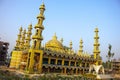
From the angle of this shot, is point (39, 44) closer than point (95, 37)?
Yes

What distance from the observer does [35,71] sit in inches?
1019

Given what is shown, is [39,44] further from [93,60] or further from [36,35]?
[93,60]

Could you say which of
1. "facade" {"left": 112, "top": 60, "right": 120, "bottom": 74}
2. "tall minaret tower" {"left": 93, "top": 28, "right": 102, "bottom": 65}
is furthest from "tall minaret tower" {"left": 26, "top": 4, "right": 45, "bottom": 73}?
"facade" {"left": 112, "top": 60, "right": 120, "bottom": 74}

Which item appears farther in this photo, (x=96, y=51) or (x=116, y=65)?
(x=116, y=65)

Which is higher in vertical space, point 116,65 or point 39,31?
point 39,31

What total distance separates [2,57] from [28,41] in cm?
1772

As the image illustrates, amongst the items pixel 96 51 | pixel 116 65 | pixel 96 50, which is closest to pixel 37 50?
pixel 96 51

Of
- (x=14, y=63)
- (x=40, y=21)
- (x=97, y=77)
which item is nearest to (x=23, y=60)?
(x=14, y=63)

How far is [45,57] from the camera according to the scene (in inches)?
1101

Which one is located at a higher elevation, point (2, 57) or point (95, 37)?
point (95, 37)

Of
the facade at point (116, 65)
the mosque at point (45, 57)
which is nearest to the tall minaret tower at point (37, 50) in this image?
the mosque at point (45, 57)

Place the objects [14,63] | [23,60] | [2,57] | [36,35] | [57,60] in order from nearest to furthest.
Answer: [36,35]
[57,60]
[23,60]
[14,63]
[2,57]

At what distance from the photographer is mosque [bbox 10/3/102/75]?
26514 mm

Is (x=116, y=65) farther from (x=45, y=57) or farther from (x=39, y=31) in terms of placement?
(x=39, y=31)
